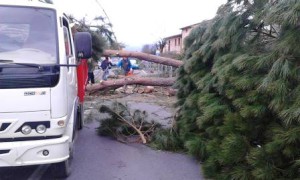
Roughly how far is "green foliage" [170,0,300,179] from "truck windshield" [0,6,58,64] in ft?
8.26

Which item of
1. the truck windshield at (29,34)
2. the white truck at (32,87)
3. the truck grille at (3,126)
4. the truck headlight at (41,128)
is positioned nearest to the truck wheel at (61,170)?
the white truck at (32,87)

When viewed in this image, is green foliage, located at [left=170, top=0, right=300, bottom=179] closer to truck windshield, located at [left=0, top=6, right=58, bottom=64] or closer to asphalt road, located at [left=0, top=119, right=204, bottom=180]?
asphalt road, located at [left=0, top=119, right=204, bottom=180]

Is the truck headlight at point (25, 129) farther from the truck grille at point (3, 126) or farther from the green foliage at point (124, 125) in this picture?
the green foliage at point (124, 125)

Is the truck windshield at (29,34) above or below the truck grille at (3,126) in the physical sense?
above

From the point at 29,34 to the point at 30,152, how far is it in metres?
1.50

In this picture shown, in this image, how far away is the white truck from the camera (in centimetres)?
428

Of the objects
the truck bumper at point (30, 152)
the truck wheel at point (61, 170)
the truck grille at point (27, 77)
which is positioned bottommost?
the truck wheel at point (61, 170)

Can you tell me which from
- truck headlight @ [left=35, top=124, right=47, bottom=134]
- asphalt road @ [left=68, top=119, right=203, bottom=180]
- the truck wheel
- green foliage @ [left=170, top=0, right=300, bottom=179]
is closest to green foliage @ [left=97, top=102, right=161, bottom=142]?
asphalt road @ [left=68, top=119, right=203, bottom=180]

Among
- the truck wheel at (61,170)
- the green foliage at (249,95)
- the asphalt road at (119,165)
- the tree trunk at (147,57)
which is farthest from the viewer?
the tree trunk at (147,57)

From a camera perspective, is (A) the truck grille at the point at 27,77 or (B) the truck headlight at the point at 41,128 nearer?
(A) the truck grille at the point at 27,77

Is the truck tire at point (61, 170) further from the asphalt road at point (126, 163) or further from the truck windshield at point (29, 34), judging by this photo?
the truck windshield at point (29, 34)

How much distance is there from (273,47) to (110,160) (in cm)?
317

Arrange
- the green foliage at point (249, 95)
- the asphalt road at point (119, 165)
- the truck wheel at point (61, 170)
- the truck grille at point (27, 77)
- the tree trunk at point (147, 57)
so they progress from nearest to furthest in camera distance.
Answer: the truck grille at point (27, 77) → the green foliage at point (249, 95) → the truck wheel at point (61, 170) → the asphalt road at point (119, 165) → the tree trunk at point (147, 57)

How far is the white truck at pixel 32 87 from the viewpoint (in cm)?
428
